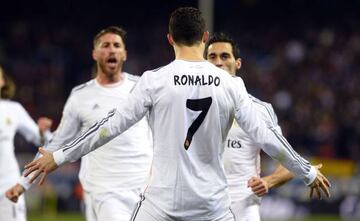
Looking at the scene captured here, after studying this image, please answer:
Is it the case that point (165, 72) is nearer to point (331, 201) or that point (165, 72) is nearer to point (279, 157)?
point (279, 157)

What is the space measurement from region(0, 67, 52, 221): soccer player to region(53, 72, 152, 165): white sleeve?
9.91 feet

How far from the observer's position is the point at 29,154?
21594 millimetres

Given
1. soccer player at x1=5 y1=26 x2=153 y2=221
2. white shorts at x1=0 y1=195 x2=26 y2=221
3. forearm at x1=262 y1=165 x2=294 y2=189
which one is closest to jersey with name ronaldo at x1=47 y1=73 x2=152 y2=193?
soccer player at x1=5 y1=26 x2=153 y2=221

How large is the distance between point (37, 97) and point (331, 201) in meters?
9.65

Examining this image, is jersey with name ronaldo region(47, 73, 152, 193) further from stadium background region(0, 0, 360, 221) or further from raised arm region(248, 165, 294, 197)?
stadium background region(0, 0, 360, 221)

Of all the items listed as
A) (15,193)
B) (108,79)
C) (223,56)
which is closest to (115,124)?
(223,56)

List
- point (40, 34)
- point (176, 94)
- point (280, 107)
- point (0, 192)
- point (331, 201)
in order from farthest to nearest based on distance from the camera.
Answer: point (40, 34) → point (280, 107) → point (331, 201) → point (0, 192) → point (176, 94)

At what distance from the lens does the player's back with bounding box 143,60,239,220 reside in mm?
6293

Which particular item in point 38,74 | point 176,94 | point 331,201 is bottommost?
point 331,201

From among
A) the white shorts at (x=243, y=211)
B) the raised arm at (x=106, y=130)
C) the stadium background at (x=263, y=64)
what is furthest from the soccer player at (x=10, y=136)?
the stadium background at (x=263, y=64)

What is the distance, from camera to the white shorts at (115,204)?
8.62m

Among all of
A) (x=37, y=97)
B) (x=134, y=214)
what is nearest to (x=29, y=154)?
(x=37, y=97)

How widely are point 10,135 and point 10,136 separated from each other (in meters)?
0.01

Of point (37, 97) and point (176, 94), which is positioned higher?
point (176, 94)
